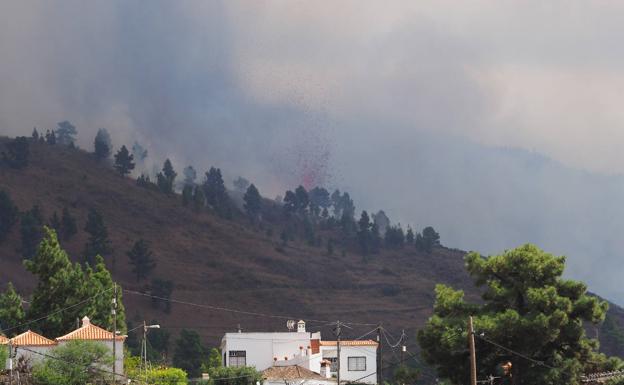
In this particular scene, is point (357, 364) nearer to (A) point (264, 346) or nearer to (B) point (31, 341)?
(A) point (264, 346)

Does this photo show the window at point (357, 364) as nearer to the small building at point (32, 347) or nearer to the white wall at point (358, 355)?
the white wall at point (358, 355)

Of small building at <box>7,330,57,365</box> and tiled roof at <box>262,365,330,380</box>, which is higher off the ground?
small building at <box>7,330,57,365</box>

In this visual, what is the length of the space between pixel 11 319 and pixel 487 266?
57791 millimetres

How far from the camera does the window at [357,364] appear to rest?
410 feet

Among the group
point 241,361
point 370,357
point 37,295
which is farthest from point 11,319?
point 370,357

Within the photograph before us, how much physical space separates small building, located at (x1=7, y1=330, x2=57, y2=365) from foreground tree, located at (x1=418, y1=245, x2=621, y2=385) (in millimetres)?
31499

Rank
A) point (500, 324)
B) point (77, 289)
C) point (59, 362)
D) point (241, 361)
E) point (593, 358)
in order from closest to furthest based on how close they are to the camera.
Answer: point (500, 324) → point (593, 358) → point (59, 362) → point (77, 289) → point (241, 361)

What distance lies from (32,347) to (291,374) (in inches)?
1201

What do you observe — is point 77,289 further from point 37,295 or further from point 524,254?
point 524,254

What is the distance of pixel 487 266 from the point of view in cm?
7500

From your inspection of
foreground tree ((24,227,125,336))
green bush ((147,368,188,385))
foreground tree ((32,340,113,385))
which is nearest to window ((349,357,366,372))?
foreground tree ((24,227,125,336))

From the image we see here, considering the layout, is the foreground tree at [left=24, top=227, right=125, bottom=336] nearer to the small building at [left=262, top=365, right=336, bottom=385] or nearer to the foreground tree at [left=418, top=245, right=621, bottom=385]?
the small building at [left=262, top=365, right=336, bottom=385]

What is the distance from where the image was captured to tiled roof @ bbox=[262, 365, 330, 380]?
10650 centimetres

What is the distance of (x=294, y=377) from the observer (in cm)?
10638
